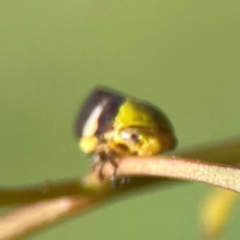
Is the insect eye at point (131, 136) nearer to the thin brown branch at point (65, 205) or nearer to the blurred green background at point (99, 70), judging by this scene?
the thin brown branch at point (65, 205)

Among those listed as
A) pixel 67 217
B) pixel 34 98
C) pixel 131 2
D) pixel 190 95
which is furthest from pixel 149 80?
pixel 67 217

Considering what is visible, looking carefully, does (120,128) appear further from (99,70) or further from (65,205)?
(99,70)

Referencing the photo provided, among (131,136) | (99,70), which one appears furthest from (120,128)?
(99,70)

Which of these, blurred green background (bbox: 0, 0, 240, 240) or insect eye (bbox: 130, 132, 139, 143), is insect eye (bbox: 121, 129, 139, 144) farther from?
blurred green background (bbox: 0, 0, 240, 240)

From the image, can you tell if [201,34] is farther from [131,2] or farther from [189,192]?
[189,192]

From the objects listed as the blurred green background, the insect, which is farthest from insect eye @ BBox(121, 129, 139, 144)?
the blurred green background
